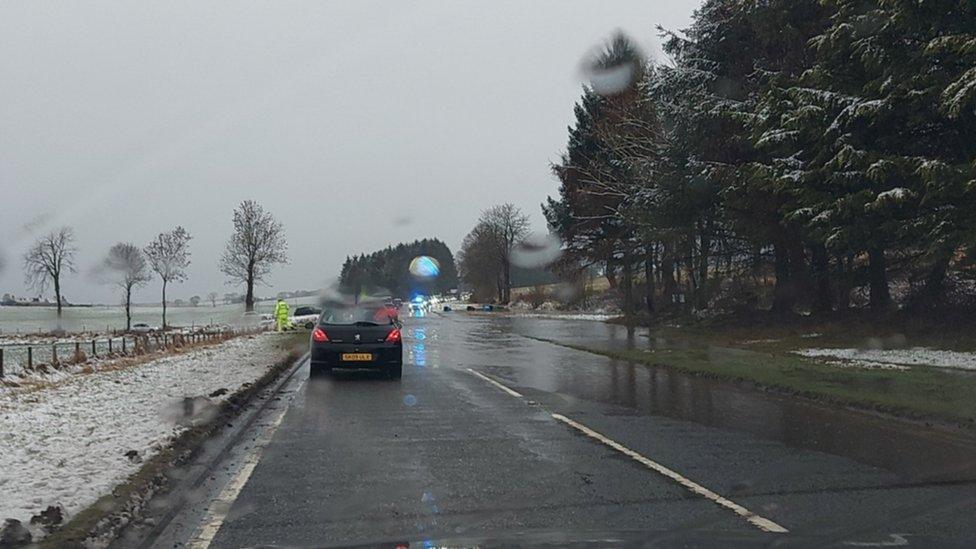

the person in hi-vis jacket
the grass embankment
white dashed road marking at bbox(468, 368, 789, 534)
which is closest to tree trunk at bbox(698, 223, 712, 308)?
the grass embankment

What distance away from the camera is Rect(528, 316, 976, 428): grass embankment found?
10617 mm

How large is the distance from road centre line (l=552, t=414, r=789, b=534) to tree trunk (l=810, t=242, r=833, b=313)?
20.0 metres

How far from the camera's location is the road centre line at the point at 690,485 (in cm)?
510

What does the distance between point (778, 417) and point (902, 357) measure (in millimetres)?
8785

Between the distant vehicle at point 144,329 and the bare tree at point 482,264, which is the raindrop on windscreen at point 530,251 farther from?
the distant vehicle at point 144,329

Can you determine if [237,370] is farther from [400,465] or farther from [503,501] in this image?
[503,501]

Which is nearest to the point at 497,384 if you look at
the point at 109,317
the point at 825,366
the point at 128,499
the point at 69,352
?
the point at 825,366

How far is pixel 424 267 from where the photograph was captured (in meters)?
136

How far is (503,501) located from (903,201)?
14237 millimetres

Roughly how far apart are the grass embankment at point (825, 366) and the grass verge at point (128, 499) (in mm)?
8682

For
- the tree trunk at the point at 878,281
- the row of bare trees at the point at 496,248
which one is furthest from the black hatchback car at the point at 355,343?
the row of bare trees at the point at 496,248

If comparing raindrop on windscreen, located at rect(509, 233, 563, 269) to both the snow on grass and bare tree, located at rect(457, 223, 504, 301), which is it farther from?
the snow on grass

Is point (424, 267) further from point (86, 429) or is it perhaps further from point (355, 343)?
point (86, 429)

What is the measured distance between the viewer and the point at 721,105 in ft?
79.4
